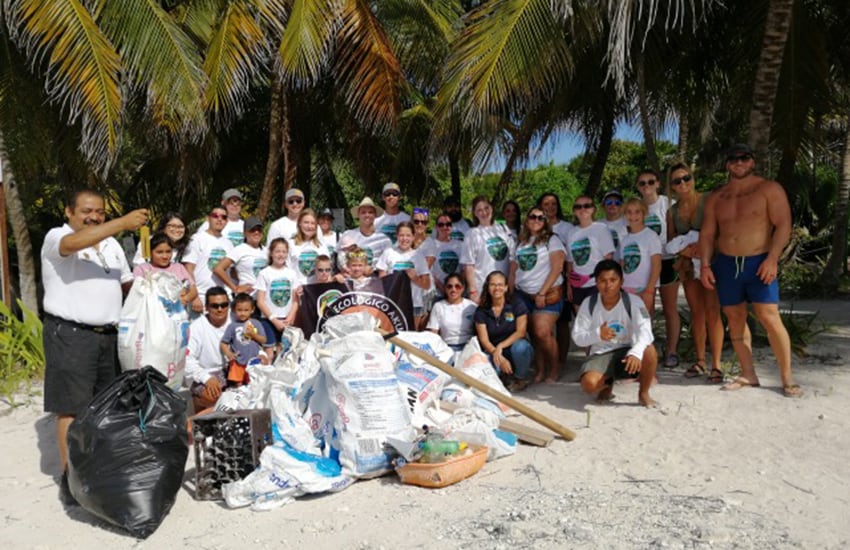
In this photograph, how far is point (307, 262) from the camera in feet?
22.6

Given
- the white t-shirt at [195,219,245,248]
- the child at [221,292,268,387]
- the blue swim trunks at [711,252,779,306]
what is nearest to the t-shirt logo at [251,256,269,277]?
the white t-shirt at [195,219,245,248]

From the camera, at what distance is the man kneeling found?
5695 millimetres

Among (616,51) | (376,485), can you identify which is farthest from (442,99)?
(376,485)

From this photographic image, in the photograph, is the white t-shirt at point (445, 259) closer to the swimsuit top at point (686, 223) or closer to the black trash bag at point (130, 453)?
the swimsuit top at point (686, 223)

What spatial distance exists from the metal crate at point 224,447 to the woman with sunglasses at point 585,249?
3.26 meters

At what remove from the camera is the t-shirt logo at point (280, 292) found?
21.5 feet

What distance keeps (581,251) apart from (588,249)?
7 cm

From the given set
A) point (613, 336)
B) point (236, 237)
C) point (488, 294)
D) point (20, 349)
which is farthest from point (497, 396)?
point (20, 349)

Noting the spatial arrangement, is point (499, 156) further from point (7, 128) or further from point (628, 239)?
point (7, 128)

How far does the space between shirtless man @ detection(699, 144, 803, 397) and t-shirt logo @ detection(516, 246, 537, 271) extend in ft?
4.78

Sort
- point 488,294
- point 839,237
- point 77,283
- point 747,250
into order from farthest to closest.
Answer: point 839,237, point 488,294, point 747,250, point 77,283

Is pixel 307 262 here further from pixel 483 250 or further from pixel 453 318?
pixel 483 250

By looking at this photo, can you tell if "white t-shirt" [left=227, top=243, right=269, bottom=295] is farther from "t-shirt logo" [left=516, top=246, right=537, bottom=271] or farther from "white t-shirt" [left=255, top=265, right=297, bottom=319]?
"t-shirt logo" [left=516, top=246, right=537, bottom=271]

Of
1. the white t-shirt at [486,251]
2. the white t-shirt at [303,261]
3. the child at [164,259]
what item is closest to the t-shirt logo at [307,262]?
the white t-shirt at [303,261]
